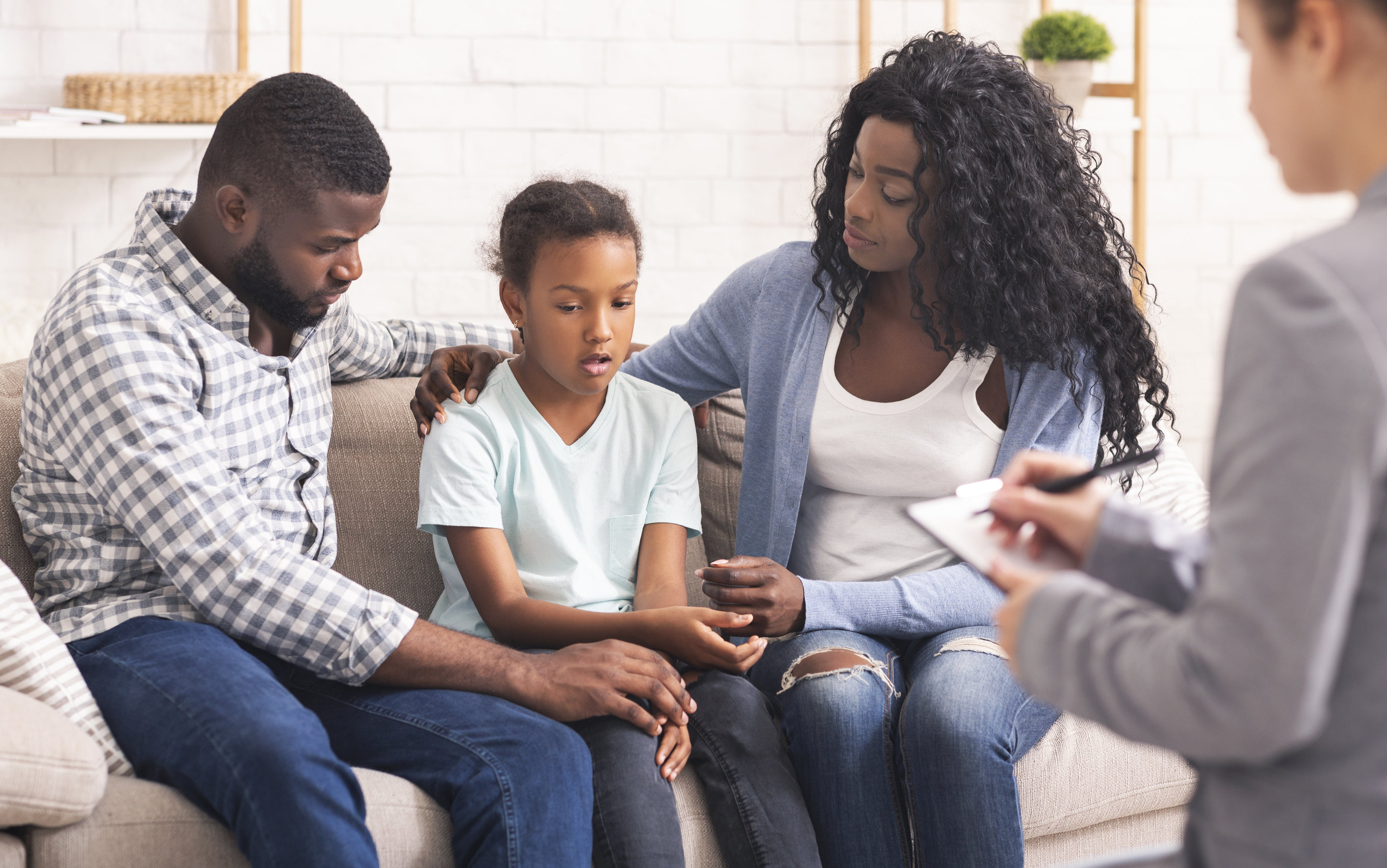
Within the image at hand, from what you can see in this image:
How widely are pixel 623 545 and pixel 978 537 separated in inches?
31.2

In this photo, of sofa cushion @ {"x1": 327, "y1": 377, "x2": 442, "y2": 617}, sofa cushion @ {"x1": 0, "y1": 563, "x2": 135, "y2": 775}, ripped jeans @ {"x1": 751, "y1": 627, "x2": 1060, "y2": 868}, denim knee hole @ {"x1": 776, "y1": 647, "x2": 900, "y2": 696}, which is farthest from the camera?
sofa cushion @ {"x1": 327, "y1": 377, "x2": 442, "y2": 617}

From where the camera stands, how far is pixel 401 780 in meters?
1.27

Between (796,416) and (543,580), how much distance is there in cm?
41

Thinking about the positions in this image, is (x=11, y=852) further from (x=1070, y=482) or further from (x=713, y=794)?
(x=1070, y=482)

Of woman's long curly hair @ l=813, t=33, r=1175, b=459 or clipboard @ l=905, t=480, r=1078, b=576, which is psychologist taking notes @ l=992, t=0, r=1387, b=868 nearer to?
clipboard @ l=905, t=480, r=1078, b=576

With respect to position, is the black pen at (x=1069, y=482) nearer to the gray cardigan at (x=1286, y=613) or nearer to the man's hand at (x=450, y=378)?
the gray cardigan at (x=1286, y=613)

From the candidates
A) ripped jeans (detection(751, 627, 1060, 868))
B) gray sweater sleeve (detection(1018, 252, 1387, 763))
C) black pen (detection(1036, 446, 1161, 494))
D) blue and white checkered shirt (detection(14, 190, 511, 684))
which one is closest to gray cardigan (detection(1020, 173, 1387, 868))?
gray sweater sleeve (detection(1018, 252, 1387, 763))

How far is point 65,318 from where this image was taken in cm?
129

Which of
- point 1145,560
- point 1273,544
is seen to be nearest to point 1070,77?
point 1145,560

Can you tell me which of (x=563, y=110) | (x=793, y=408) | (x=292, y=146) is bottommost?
(x=793, y=408)

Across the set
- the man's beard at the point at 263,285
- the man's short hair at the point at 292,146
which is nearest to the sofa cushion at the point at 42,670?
the man's beard at the point at 263,285

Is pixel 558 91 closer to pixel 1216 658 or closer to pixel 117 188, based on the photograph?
pixel 117 188

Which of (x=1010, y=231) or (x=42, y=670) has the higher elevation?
(x=1010, y=231)

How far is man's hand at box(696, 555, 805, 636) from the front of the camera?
142 centimetres
